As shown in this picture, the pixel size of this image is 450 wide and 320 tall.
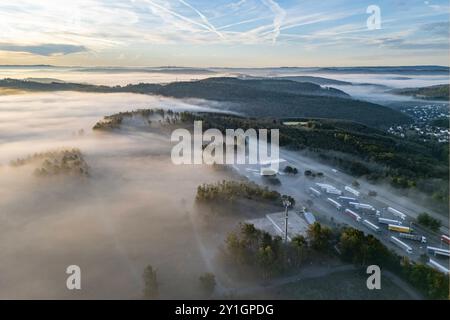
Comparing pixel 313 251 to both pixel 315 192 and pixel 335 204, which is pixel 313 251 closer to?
pixel 335 204

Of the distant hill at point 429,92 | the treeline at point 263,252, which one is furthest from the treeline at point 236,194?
the distant hill at point 429,92

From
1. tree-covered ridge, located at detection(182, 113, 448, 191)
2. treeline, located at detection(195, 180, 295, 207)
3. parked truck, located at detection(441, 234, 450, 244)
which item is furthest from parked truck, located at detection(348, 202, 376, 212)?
tree-covered ridge, located at detection(182, 113, 448, 191)

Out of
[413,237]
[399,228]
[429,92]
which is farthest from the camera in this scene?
[429,92]

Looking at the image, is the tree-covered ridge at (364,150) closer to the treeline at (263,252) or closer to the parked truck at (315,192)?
the parked truck at (315,192)

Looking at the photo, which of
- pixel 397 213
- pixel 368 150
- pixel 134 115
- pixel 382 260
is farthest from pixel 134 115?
pixel 382 260

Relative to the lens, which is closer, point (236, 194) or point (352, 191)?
point (236, 194)

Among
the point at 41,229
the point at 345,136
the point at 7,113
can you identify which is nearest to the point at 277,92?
the point at 345,136

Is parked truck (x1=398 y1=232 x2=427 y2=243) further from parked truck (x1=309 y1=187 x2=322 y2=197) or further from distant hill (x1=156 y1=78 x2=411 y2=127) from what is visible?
distant hill (x1=156 y1=78 x2=411 y2=127)
